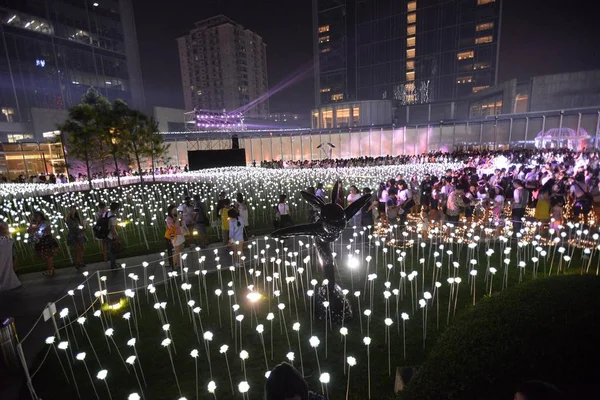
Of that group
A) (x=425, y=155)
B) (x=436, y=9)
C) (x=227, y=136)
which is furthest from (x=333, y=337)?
(x=436, y=9)

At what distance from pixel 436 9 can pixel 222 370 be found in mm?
71416

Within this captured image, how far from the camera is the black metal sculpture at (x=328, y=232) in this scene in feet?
18.0

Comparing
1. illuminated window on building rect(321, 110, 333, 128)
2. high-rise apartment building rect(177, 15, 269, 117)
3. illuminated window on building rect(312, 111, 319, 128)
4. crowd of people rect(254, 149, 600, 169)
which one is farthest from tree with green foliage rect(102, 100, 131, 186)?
high-rise apartment building rect(177, 15, 269, 117)

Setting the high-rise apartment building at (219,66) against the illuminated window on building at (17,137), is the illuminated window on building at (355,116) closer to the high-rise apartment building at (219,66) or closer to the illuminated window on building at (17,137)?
the illuminated window on building at (17,137)

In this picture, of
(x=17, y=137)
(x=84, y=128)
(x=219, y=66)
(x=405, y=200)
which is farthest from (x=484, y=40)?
(x=219, y=66)

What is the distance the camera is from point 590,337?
2.75m

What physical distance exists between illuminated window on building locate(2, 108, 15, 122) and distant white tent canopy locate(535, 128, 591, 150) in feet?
197

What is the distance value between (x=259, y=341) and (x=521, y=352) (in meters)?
4.20

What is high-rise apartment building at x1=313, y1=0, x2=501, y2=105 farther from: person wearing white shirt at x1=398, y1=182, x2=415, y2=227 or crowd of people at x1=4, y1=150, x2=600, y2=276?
person wearing white shirt at x1=398, y1=182, x2=415, y2=227

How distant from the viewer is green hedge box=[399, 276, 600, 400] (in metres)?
2.64

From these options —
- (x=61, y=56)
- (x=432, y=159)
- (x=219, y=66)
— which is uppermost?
(x=219, y=66)

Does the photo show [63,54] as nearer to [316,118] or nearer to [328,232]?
[316,118]

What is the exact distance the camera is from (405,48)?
6241 cm

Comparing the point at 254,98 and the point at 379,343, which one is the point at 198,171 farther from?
the point at 254,98
